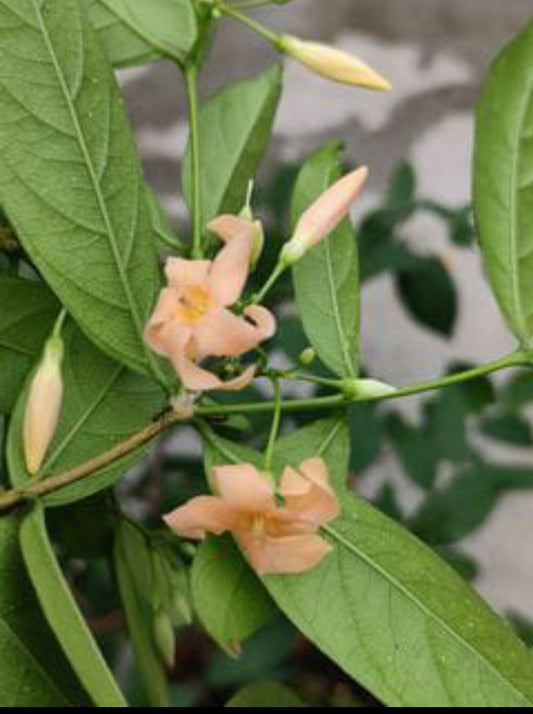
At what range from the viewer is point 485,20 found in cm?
189

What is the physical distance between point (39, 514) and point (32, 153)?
0.42 ft

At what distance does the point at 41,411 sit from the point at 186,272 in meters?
0.08

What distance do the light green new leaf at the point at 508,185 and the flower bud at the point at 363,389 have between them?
60 mm

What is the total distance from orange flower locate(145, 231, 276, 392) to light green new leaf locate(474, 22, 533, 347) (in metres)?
0.11

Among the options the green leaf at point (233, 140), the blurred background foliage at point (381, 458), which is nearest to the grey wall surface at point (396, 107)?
the blurred background foliage at point (381, 458)

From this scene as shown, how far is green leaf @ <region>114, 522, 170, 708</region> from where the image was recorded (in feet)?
1.61

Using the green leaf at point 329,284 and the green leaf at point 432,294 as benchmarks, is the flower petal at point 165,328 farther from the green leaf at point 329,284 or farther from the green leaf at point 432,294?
the green leaf at point 432,294

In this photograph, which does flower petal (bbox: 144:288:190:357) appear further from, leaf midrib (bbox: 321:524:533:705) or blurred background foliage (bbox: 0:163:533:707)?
blurred background foliage (bbox: 0:163:533:707)

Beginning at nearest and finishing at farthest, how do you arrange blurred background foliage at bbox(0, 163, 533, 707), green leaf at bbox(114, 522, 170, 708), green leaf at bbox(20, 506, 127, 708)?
green leaf at bbox(20, 506, 127, 708), green leaf at bbox(114, 522, 170, 708), blurred background foliage at bbox(0, 163, 533, 707)

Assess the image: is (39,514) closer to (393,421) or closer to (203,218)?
(203,218)

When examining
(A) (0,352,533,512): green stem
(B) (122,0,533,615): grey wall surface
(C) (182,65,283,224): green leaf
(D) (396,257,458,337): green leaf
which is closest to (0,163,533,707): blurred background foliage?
(D) (396,257,458,337): green leaf

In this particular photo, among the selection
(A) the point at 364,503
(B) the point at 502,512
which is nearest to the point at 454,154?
(B) the point at 502,512

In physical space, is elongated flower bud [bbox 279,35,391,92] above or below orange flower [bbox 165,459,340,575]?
above

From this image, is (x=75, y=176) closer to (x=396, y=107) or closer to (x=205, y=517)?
(x=205, y=517)
